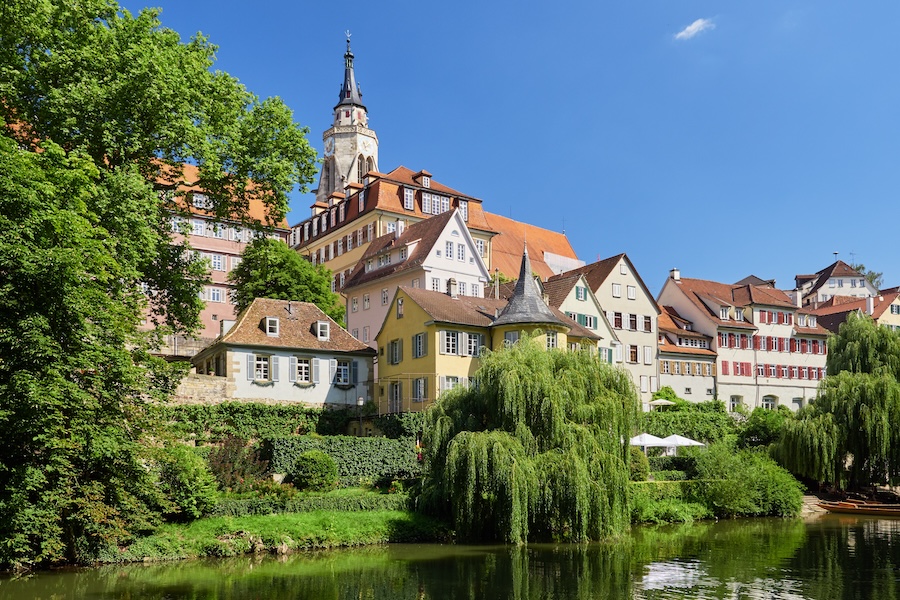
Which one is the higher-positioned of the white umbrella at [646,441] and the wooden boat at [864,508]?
the white umbrella at [646,441]

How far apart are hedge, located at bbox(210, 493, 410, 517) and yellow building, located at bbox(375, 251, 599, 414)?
11.5 metres

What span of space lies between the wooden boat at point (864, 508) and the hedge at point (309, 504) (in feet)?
72.7

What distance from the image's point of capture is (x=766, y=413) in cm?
5247

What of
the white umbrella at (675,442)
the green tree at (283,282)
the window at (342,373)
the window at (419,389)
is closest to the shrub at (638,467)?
the white umbrella at (675,442)

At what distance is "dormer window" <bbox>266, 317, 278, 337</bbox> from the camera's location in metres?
43.8

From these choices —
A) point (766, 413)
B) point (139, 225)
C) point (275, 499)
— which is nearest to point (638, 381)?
point (766, 413)

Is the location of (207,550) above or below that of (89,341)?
below

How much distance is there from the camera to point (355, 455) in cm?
3622

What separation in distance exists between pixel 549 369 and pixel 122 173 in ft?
53.7

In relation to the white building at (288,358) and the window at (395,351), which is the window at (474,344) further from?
the white building at (288,358)

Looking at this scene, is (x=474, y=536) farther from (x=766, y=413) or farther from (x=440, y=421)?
(x=766, y=413)

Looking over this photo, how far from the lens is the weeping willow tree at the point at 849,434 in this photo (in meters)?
42.7

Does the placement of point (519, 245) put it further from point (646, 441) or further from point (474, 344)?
point (646, 441)

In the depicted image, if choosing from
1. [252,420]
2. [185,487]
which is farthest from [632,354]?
[185,487]
